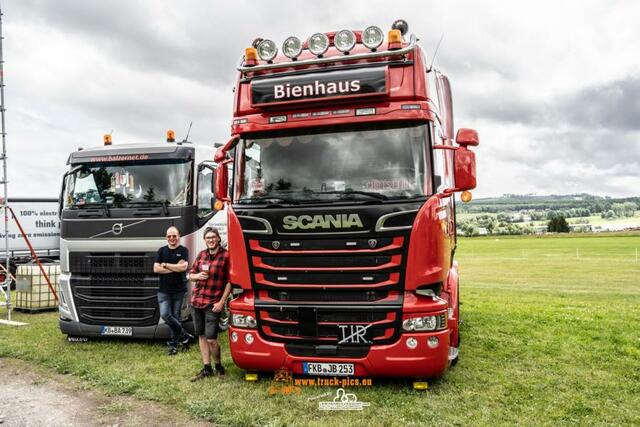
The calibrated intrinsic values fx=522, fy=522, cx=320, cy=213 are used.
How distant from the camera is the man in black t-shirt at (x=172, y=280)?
809cm

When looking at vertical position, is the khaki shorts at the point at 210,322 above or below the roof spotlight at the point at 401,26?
below

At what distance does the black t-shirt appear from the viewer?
26.6ft

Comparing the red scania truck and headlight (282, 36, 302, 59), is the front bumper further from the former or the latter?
headlight (282, 36, 302, 59)

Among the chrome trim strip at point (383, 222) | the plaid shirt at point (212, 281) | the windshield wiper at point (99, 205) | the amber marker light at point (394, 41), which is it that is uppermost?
the amber marker light at point (394, 41)

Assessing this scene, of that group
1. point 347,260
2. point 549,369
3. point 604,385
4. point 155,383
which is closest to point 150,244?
point 155,383

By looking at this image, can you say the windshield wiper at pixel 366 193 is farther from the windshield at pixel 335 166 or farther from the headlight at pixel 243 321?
the headlight at pixel 243 321

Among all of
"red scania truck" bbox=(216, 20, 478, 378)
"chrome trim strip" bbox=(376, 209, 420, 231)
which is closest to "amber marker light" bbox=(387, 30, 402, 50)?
"red scania truck" bbox=(216, 20, 478, 378)

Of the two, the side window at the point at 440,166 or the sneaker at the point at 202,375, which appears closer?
the side window at the point at 440,166

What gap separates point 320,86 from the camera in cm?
619

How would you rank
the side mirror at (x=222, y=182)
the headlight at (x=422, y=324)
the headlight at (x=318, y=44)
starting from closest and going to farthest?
the headlight at (x=422, y=324), the headlight at (x=318, y=44), the side mirror at (x=222, y=182)

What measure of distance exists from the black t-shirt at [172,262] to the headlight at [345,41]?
3.99 m

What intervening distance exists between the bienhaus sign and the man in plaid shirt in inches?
81.5

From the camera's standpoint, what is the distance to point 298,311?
20.2 feet

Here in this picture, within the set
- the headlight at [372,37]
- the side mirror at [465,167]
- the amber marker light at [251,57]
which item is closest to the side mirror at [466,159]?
the side mirror at [465,167]
